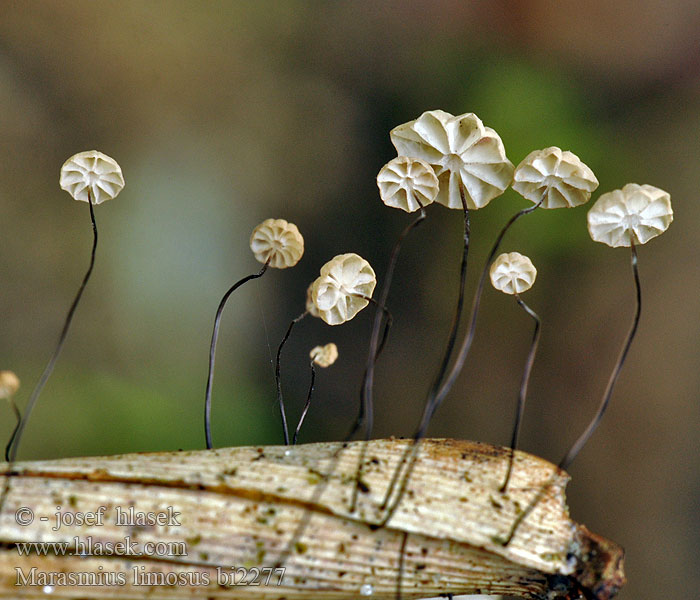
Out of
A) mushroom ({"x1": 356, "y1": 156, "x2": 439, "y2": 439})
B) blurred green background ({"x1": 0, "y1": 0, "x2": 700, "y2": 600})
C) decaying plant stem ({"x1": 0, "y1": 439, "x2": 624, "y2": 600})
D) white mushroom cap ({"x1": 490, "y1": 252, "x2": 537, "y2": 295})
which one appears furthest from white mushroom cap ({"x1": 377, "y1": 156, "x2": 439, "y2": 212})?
blurred green background ({"x1": 0, "y1": 0, "x2": 700, "y2": 600})

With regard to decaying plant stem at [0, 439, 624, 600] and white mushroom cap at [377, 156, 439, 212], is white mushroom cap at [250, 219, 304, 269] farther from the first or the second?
decaying plant stem at [0, 439, 624, 600]

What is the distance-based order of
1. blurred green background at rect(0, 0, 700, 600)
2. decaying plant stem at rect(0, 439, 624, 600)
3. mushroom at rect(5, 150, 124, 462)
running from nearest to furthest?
decaying plant stem at rect(0, 439, 624, 600), mushroom at rect(5, 150, 124, 462), blurred green background at rect(0, 0, 700, 600)

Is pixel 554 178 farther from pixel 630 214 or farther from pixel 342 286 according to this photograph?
pixel 342 286

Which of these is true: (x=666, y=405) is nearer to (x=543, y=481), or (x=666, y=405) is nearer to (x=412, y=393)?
(x=412, y=393)

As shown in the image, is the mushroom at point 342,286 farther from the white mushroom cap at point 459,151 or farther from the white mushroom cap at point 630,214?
the white mushroom cap at point 630,214

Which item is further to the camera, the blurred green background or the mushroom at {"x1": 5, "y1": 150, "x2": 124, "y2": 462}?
the blurred green background

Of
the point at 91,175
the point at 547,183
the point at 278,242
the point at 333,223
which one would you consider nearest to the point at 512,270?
the point at 547,183

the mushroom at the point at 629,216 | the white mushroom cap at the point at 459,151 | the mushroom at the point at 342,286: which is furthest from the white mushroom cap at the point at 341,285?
the mushroom at the point at 629,216
